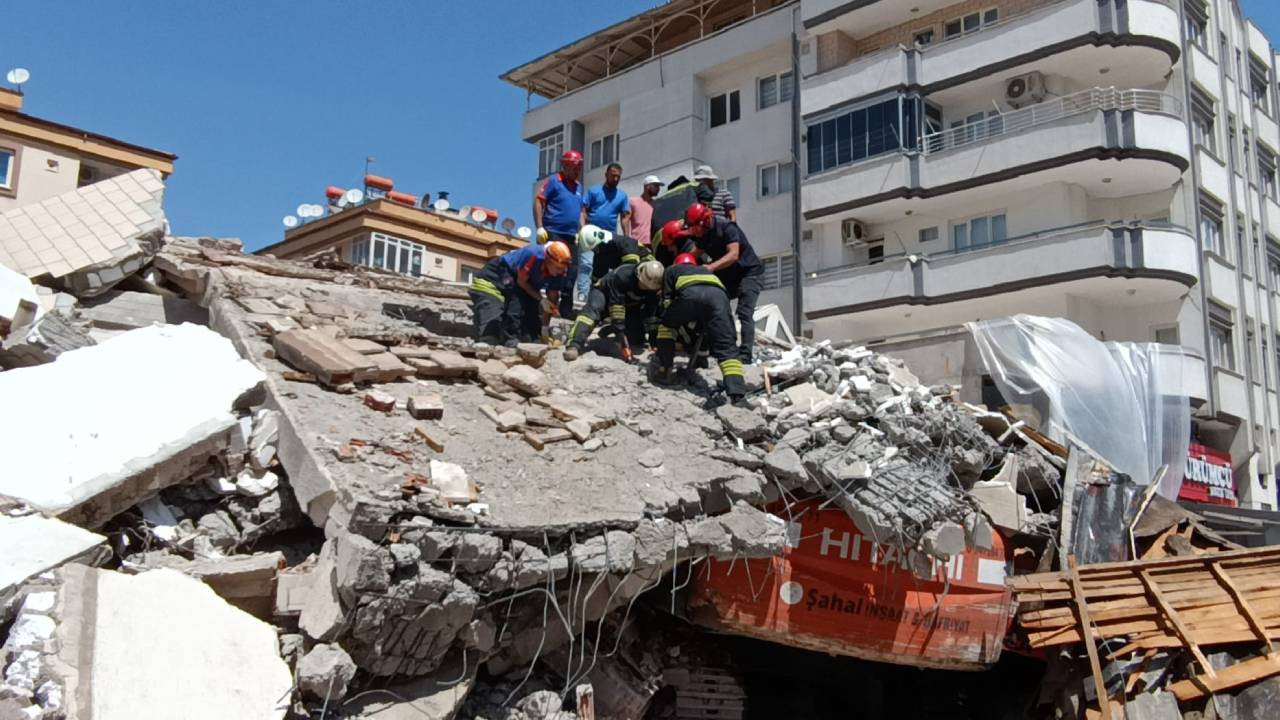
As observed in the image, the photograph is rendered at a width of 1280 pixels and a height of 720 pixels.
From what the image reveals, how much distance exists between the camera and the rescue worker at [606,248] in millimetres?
9336

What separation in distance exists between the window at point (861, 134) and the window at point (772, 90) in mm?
1731

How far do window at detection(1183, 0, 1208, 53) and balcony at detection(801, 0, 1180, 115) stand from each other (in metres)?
1.69

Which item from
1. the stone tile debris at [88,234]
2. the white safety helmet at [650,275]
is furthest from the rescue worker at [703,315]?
the stone tile debris at [88,234]

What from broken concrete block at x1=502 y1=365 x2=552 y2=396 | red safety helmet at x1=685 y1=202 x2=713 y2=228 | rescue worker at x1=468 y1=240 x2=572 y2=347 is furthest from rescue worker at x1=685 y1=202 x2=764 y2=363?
broken concrete block at x1=502 y1=365 x2=552 y2=396

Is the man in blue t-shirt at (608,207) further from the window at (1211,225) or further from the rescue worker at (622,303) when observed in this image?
the window at (1211,225)

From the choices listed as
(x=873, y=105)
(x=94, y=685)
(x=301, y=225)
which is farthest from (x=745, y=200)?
(x=94, y=685)

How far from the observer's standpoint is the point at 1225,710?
7227 mm

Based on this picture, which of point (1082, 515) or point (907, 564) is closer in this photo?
point (907, 564)

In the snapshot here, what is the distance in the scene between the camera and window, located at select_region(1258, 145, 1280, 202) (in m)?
24.3

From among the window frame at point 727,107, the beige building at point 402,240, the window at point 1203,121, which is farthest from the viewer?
the beige building at point 402,240

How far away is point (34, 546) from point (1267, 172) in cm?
2745

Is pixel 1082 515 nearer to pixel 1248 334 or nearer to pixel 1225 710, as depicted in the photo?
pixel 1225 710

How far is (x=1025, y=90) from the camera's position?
2062cm

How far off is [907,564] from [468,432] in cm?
331
